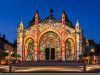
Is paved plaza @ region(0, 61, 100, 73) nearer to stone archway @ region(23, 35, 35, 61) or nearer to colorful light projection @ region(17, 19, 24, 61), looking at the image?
colorful light projection @ region(17, 19, 24, 61)

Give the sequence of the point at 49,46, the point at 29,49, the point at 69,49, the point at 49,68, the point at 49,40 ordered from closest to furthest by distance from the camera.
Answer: the point at 49,68 → the point at 29,49 → the point at 69,49 → the point at 49,46 → the point at 49,40

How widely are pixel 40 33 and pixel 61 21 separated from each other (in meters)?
5.81

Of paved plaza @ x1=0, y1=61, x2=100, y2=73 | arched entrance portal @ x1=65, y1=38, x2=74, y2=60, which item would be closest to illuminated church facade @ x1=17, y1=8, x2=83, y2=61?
arched entrance portal @ x1=65, y1=38, x2=74, y2=60

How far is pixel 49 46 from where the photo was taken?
32.7m

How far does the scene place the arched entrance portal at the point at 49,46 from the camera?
32219 mm

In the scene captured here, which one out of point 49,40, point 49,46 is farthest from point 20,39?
point 49,46

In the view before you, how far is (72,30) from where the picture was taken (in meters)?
31.5

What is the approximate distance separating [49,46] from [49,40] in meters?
1.50

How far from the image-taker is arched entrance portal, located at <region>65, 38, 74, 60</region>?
3172 centimetres

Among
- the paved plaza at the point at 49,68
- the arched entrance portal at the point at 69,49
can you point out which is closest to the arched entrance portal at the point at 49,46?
the arched entrance portal at the point at 69,49

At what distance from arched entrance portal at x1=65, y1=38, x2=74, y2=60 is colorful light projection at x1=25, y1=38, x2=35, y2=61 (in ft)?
26.6

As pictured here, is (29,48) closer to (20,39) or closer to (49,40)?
(20,39)

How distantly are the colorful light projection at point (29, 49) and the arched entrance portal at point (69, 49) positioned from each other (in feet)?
26.6

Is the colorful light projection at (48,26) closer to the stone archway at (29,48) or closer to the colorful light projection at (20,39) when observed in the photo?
the stone archway at (29,48)
